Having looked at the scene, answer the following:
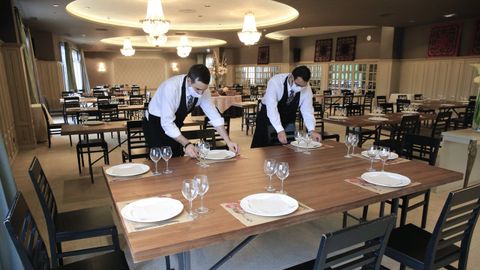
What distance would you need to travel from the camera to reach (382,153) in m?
2.13

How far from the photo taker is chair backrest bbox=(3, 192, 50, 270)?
128cm

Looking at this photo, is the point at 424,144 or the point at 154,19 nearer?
the point at 424,144

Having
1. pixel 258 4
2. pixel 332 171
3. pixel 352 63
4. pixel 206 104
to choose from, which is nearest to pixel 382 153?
pixel 332 171

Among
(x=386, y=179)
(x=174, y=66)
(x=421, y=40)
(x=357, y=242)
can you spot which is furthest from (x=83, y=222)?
(x=174, y=66)

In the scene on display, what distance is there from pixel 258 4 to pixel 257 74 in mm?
8622

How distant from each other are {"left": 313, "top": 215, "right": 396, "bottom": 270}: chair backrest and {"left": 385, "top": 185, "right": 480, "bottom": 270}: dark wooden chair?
473 millimetres

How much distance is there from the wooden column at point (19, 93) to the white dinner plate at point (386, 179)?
6433mm

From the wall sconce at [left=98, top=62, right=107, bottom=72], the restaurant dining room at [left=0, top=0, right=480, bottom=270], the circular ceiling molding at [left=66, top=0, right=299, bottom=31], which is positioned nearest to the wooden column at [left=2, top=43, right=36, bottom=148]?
the restaurant dining room at [left=0, top=0, right=480, bottom=270]

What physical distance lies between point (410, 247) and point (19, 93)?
268 inches

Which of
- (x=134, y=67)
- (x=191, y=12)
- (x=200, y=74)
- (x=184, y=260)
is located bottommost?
(x=184, y=260)

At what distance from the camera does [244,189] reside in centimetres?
175

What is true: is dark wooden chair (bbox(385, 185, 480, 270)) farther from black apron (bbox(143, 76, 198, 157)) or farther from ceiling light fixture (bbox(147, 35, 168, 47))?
ceiling light fixture (bbox(147, 35, 168, 47))

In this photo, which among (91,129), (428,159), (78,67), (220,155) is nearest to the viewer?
(220,155)

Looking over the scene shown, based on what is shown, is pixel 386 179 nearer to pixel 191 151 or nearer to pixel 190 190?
pixel 190 190
